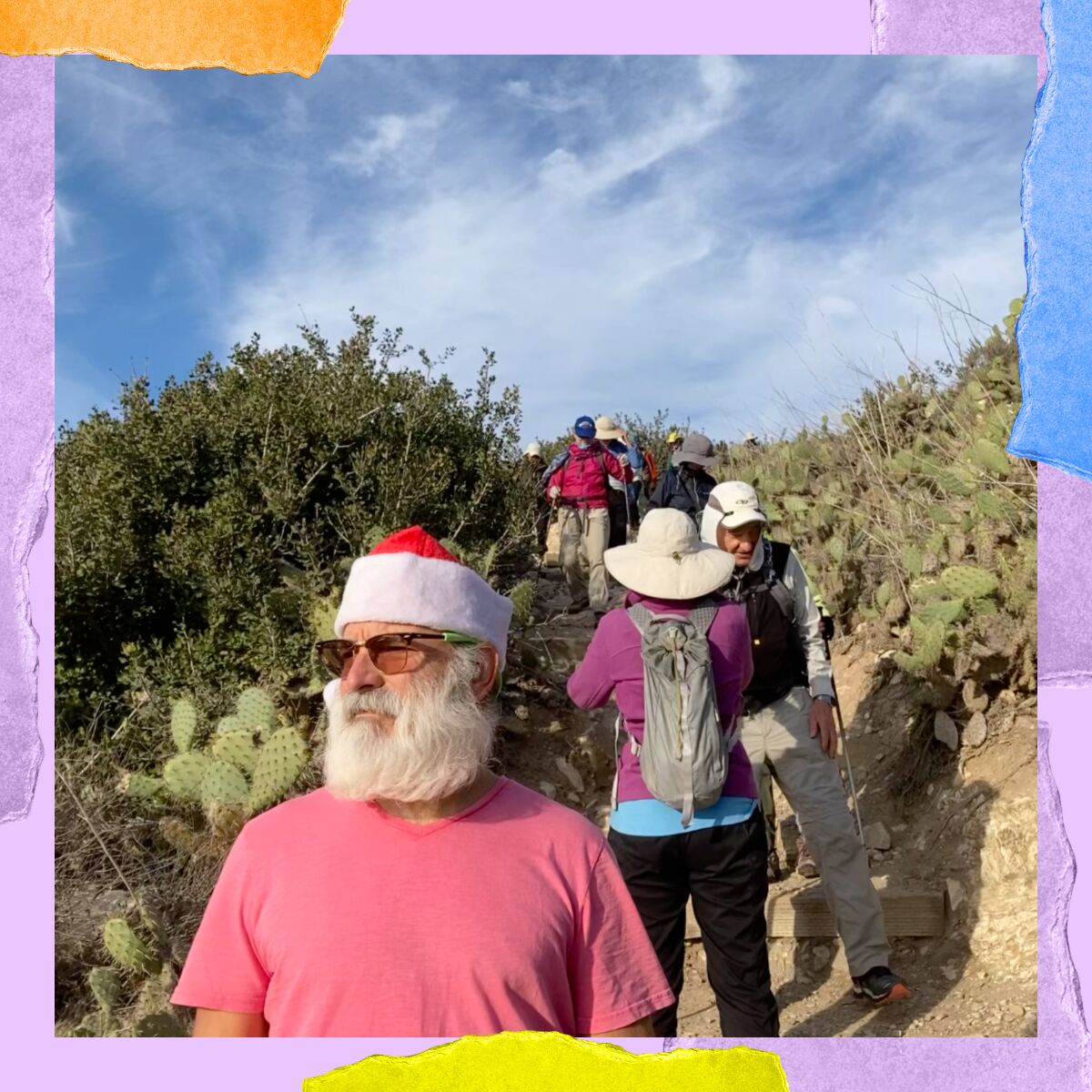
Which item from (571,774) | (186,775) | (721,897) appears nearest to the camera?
(721,897)

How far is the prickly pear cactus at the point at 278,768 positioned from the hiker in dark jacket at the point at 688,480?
9.79 feet

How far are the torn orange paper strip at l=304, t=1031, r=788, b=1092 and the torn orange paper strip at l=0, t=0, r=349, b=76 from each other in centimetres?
187

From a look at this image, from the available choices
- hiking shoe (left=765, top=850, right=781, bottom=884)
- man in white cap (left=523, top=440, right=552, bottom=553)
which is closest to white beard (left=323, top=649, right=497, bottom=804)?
hiking shoe (left=765, top=850, right=781, bottom=884)

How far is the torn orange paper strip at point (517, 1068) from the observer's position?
5.24ft

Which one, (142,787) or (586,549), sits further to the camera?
(586,549)

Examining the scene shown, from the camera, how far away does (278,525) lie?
5266 mm

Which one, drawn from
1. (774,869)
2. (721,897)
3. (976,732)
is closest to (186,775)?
(721,897)

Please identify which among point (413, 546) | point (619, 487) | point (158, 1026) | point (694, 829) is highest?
point (619, 487)

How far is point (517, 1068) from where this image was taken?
5.26ft

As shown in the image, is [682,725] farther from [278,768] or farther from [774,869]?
[774,869]

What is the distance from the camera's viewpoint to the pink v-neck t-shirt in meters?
1.54

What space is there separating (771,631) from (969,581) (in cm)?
192

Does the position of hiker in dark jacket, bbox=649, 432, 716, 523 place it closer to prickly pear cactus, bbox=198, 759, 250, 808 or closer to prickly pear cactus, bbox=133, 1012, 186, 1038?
prickly pear cactus, bbox=198, 759, 250, 808

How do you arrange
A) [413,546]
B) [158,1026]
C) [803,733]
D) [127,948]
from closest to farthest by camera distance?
[413,546], [158,1026], [127,948], [803,733]
